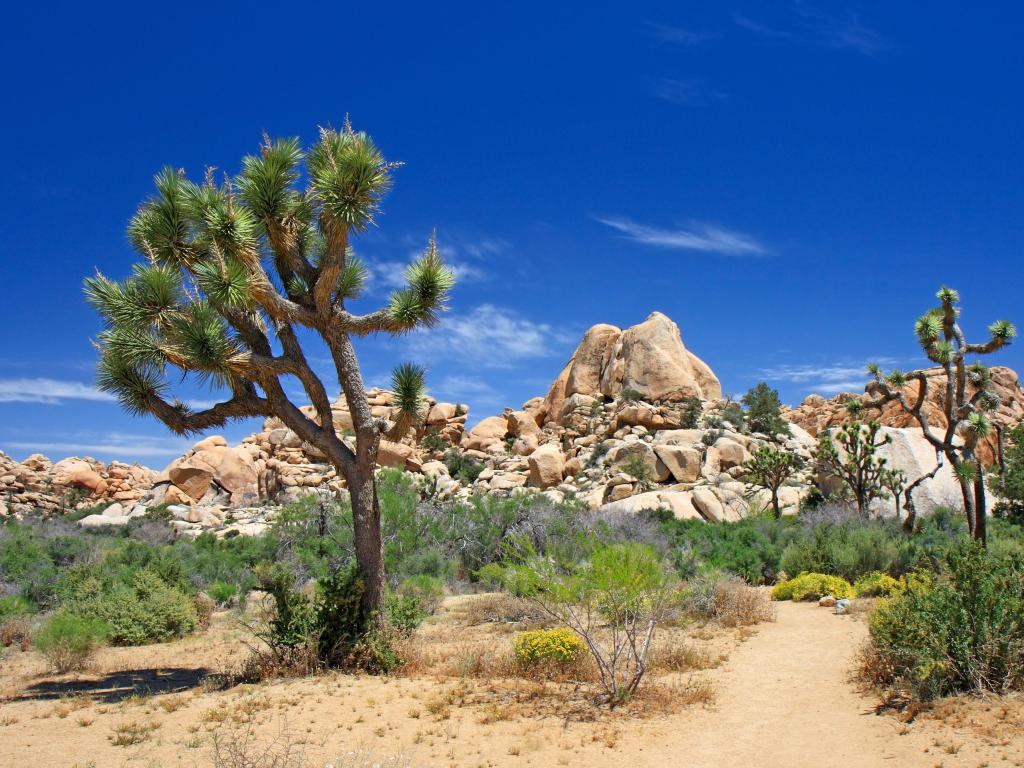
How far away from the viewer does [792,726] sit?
7.21 metres

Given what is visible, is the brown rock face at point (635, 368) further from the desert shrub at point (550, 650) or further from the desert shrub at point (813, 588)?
the desert shrub at point (550, 650)

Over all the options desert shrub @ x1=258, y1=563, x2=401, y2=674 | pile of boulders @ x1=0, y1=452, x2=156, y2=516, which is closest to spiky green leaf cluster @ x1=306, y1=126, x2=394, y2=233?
desert shrub @ x1=258, y1=563, x2=401, y2=674

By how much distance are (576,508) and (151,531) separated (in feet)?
43.1

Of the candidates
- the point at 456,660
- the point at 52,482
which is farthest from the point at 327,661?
the point at 52,482

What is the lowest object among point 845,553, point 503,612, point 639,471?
point 503,612

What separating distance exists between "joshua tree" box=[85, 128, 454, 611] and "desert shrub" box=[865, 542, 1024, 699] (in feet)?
20.5

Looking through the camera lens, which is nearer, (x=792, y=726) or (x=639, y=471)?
(x=792, y=726)

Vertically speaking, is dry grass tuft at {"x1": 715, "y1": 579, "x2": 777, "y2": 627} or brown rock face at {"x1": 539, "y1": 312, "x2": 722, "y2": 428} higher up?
brown rock face at {"x1": 539, "y1": 312, "x2": 722, "y2": 428}

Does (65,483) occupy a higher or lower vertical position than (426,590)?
higher

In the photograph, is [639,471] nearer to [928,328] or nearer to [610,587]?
[928,328]

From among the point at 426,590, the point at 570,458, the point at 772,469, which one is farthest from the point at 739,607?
the point at 570,458

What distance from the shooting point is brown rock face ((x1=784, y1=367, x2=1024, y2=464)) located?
38.8 m

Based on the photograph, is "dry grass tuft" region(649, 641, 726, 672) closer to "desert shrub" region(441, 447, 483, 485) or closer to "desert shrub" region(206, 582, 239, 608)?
"desert shrub" region(206, 582, 239, 608)

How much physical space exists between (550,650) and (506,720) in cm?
184
